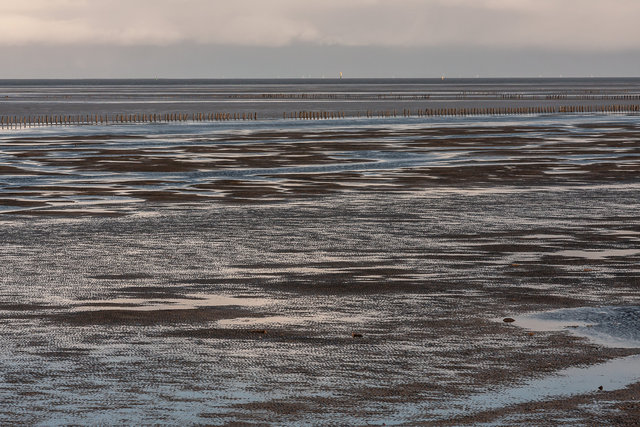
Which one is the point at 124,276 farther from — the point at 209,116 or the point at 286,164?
the point at 209,116

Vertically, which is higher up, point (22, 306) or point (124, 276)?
point (22, 306)

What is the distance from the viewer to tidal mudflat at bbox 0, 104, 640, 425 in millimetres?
11133

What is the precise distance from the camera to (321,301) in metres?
16.6

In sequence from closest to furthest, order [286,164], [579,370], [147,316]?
[579,370]
[147,316]
[286,164]

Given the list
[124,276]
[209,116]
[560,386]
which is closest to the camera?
[560,386]

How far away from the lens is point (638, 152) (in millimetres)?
55688

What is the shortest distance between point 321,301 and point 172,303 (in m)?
2.31

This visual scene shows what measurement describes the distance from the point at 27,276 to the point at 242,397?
911cm

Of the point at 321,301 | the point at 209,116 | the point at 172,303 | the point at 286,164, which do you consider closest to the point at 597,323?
the point at 321,301

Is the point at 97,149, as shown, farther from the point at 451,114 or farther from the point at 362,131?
the point at 451,114

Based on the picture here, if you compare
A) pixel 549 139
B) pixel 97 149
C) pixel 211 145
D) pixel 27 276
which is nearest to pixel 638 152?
pixel 549 139

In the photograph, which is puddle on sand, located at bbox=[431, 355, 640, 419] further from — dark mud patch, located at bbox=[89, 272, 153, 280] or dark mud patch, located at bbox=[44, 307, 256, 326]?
dark mud patch, located at bbox=[89, 272, 153, 280]

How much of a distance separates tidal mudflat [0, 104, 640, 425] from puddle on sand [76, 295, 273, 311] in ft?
0.26

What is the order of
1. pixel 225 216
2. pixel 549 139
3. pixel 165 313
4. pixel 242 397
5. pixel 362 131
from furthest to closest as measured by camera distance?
pixel 362 131, pixel 549 139, pixel 225 216, pixel 165 313, pixel 242 397
